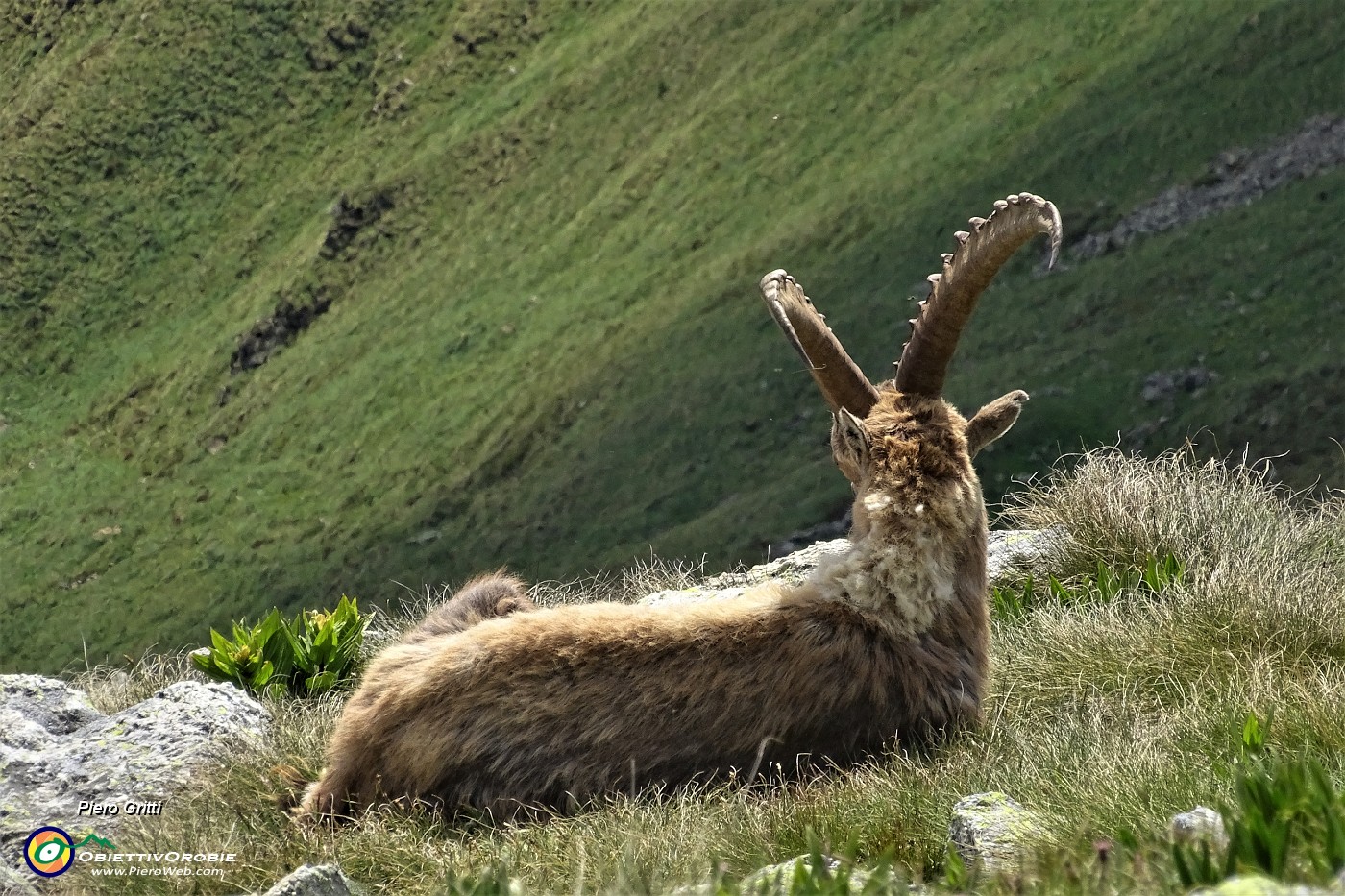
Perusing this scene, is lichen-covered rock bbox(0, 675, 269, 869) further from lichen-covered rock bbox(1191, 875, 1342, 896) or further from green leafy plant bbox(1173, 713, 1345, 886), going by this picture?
lichen-covered rock bbox(1191, 875, 1342, 896)

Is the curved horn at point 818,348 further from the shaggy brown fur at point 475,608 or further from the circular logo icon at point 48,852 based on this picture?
the circular logo icon at point 48,852

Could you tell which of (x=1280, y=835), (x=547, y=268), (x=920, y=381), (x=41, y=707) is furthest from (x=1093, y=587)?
(x=547, y=268)

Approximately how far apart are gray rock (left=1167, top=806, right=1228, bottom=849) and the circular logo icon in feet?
14.8

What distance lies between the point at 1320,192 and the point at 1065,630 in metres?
52.1

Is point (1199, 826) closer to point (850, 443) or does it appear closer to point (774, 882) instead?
point (774, 882)

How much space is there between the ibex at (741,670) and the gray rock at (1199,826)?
2045 millimetres

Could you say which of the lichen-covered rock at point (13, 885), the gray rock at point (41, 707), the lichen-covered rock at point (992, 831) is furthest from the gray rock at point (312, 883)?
the gray rock at point (41, 707)

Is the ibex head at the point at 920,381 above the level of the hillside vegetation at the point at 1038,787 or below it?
above

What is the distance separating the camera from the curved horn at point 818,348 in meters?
6.77

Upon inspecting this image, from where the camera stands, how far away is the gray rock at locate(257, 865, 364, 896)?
14.1ft

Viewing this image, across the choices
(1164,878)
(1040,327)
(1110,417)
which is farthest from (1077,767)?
(1040,327)

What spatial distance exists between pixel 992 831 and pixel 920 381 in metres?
2.96

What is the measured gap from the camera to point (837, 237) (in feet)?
225

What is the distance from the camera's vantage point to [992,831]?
443 centimetres
